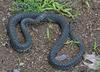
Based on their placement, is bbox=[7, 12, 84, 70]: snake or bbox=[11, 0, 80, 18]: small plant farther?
bbox=[11, 0, 80, 18]: small plant

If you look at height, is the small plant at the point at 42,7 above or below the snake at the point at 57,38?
above

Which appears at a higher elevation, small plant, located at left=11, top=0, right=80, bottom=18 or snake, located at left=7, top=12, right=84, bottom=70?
small plant, located at left=11, top=0, right=80, bottom=18

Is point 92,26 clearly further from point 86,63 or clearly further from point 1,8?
point 1,8

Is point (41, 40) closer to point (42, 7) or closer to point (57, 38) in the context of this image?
point (57, 38)

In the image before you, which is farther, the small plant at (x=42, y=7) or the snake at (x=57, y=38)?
the small plant at (x=42, y=7)

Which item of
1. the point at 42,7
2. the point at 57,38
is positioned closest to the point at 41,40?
the point at 57,38

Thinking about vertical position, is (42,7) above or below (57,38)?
above
